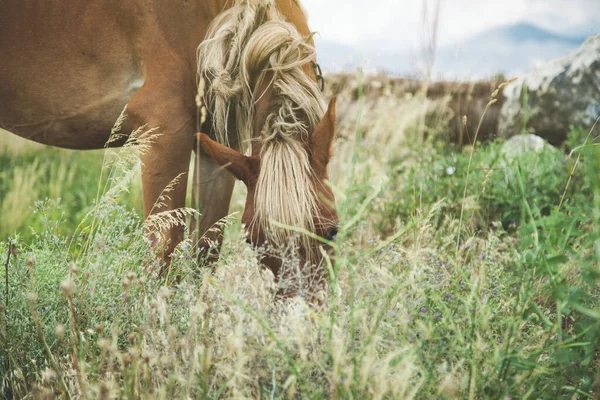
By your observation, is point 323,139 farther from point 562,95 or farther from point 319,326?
point 562,95

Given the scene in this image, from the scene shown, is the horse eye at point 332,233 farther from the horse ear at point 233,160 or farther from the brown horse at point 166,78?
the horse ear at point 233,160

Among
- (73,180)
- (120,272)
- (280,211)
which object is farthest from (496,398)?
(73,180)

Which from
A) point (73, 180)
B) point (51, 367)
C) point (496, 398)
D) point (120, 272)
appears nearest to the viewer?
point (496, 398)

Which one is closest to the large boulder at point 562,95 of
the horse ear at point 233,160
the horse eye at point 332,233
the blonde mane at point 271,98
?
the blonde mane at point 271,98

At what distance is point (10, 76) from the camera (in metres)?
2.82

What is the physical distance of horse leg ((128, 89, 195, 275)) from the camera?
2676mm

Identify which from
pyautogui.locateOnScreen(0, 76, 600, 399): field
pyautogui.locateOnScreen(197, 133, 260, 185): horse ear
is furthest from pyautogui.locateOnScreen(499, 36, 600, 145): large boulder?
pyautogui.locateOnScreen(197, 133, 260, 185): horse ear

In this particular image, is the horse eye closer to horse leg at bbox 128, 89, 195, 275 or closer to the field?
the field

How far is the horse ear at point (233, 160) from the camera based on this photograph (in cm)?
233

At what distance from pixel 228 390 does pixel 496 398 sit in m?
0.82

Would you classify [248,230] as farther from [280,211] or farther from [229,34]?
[229,34]

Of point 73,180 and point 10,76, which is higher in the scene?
point 10,76

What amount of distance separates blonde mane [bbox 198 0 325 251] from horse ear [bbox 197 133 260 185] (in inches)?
2.8

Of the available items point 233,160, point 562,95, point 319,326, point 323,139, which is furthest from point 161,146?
point 562,95
